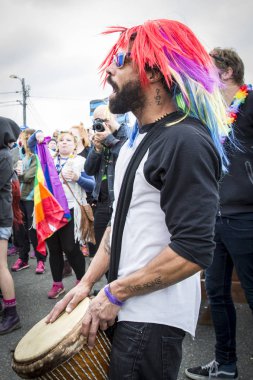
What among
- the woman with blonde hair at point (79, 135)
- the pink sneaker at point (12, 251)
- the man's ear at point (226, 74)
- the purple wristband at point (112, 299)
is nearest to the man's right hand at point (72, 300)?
the purple wristband at point (112, 299)

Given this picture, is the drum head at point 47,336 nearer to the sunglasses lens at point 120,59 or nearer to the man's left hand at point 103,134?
the sunglasses lens at point 120,59

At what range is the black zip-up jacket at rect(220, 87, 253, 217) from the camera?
87.6 inches

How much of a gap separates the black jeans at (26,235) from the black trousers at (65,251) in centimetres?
96

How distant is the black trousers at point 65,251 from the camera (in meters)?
3.99

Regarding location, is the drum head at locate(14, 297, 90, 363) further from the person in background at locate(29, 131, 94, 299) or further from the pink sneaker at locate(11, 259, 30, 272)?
the pink sneaker at locate(11, 259, 30, 272)

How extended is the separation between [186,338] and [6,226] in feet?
6.19

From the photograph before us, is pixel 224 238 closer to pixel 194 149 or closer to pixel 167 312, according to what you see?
pixel 167 312

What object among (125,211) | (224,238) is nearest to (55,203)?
(224,238)

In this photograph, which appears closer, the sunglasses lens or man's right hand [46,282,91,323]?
the sunglasses lens

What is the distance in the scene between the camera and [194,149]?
3.65 feet

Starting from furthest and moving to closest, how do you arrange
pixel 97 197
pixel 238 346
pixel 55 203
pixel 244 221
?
pixel 55 203
pixel 97 197
pixel 238 346
pixel 244 221

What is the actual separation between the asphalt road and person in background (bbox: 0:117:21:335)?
0.44 ft

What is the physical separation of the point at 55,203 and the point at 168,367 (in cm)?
301

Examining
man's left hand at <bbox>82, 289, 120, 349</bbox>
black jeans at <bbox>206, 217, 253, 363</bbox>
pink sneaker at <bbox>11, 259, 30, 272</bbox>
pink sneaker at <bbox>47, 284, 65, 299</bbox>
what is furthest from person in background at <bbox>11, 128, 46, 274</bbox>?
man's left hand at <bbox>82, 289, 120, 349</bbox>
